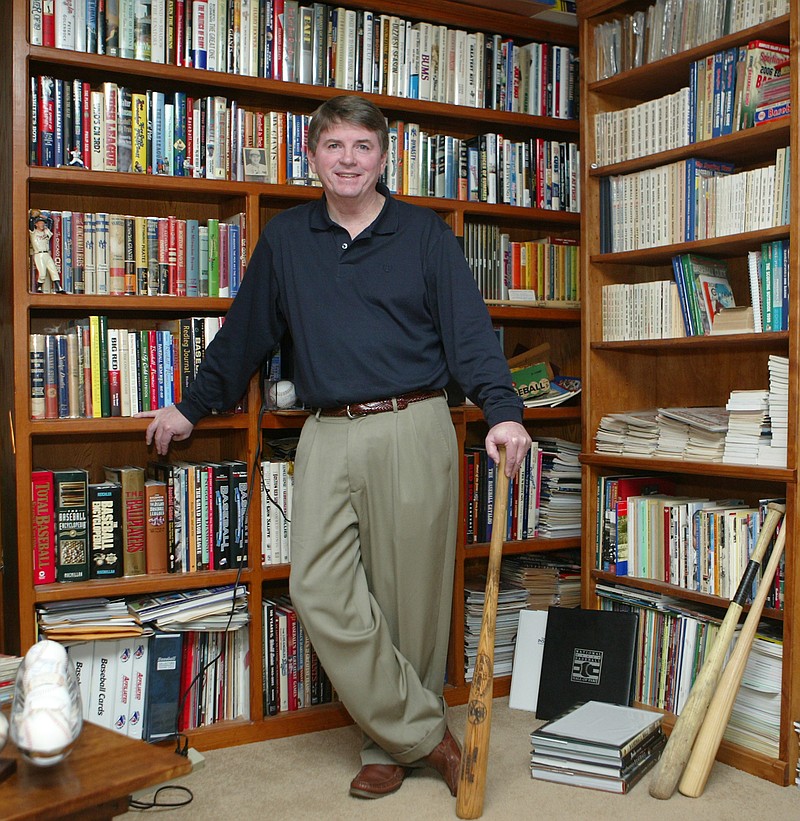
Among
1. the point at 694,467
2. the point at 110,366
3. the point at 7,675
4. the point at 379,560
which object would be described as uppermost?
the point at 110,366

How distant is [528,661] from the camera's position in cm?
285

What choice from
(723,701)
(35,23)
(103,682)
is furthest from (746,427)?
(35,23)

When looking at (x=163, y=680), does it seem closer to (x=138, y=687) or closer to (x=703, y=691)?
(x=138, y=687)

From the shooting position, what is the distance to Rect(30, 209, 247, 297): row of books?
2400mm

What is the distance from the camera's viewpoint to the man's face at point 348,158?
2.26m

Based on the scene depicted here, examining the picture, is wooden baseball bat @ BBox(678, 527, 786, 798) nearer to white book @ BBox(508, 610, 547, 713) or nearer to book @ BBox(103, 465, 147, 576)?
white book @ BBox(508, 610, 547, 713)

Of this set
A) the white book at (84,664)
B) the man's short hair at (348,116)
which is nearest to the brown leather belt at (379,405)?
the man's short hair at (348,116)

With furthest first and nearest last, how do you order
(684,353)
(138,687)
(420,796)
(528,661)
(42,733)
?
(684,353)
(528,661)
(138,687)
(420,796)
(42,733)

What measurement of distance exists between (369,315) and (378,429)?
276 millimetres

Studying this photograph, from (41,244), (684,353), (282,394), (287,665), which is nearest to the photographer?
(41,244)

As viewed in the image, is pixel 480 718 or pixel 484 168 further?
pixel 484 168

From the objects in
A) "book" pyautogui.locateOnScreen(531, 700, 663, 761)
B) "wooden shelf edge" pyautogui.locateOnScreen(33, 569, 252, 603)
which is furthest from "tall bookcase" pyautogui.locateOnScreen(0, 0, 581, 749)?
"book" pyautogui.locateOnScreen(531, 700, 663, 761)

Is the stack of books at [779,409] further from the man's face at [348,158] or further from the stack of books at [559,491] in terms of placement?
the man's face at [348,158]

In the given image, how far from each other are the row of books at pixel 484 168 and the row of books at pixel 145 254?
21.1 inches
